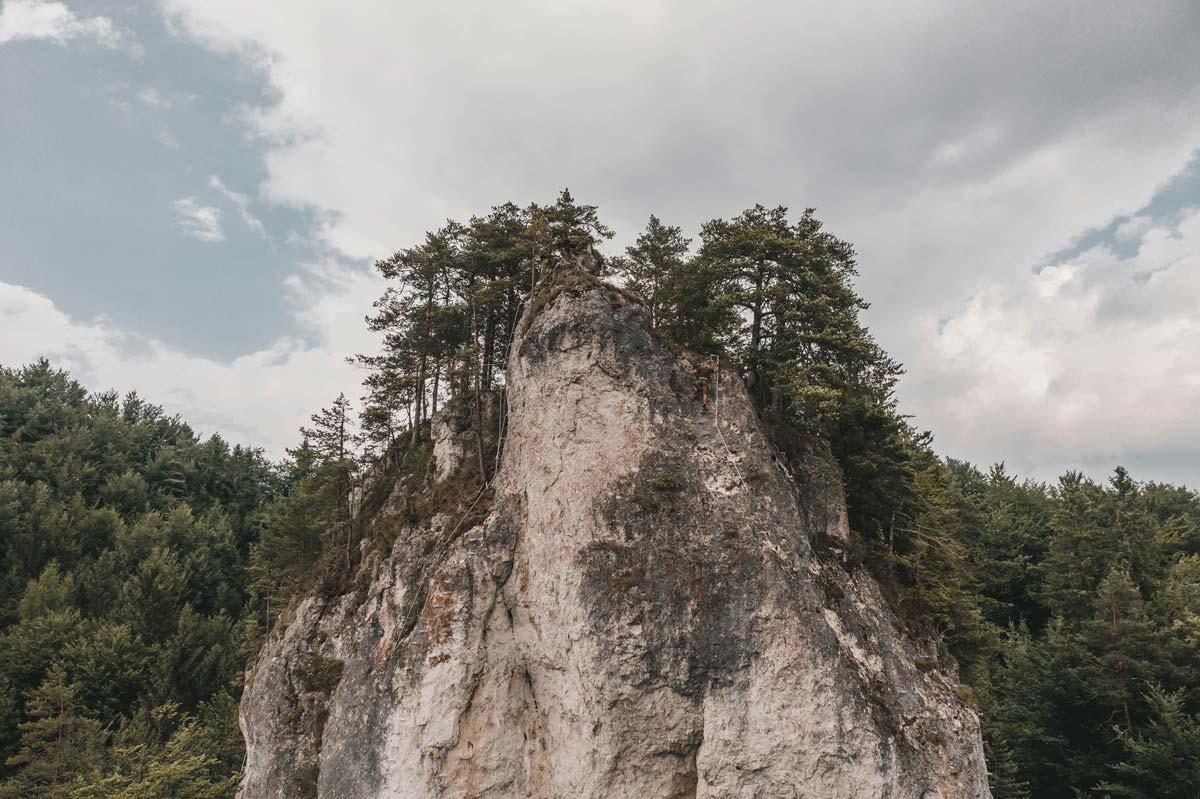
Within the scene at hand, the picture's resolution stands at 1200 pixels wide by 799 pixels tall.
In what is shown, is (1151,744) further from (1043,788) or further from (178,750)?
(178,750)

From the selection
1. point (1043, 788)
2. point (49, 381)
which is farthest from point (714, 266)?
point (49, 381)

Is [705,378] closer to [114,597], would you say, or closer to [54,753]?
[54,753]

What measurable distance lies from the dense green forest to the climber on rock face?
4.18ft

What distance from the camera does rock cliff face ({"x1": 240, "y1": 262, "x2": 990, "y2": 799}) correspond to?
13664 mm

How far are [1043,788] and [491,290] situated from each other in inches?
1298

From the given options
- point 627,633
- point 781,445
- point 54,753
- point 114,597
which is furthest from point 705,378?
point 114,597

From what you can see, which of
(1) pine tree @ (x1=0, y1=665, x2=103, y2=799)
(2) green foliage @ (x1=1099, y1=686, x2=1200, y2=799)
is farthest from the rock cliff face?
(2) green foliage @ (x1=1099, y1=686, x2=1200, y2=799)

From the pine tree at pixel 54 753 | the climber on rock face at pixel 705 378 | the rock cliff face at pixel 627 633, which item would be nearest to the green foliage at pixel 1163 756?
the rock cliff face at pixel 627 633

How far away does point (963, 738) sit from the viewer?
14.2 meters

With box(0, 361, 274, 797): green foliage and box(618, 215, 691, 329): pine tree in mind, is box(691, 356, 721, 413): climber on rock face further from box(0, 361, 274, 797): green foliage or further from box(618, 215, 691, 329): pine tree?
box(0, 361, 274, 797): green foliage

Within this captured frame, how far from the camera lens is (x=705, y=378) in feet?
56.7

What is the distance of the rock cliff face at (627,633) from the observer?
1366 centimetres

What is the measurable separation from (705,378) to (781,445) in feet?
11.1

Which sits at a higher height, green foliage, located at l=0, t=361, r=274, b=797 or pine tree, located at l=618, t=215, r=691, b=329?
pine tree, located at l=618, t=215, r=691, b=329
